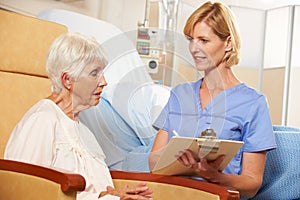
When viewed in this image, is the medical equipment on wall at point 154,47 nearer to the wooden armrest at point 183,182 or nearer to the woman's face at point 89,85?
the woman's face at point 89,85

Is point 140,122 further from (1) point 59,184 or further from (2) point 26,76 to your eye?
(2) point 26,76

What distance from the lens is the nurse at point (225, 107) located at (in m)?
1.45

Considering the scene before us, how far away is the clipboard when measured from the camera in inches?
48.8

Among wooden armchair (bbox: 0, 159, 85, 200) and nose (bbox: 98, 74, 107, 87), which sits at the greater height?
nose (bbox: 98, 74, 107, 87)

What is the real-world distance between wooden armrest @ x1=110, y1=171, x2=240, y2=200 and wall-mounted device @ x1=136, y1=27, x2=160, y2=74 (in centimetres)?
34

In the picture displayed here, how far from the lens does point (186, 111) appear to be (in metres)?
1.36

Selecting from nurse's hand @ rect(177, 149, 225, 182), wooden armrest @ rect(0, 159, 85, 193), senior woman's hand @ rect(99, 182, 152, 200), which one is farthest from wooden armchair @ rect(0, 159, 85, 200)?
nurse's hand @ rect(177, 149, 225, 182)

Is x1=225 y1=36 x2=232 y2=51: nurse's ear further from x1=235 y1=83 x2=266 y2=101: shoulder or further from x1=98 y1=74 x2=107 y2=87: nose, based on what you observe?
x1=98 y1=74 x2=107 y2=87: nose

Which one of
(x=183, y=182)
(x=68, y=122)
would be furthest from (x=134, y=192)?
(x=68, y=122)

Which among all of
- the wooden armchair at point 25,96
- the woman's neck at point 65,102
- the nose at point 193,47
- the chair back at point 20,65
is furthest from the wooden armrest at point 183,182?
the chair back at point 20,65

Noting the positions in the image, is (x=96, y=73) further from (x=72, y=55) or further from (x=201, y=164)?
(x=201, y=164)

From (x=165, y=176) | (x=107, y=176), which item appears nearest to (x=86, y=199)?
(x=107, y=176)

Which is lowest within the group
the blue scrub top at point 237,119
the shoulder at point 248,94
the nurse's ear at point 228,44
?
the blue scrub top at point 237,119

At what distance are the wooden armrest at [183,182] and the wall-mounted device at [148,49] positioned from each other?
345 millimetres
